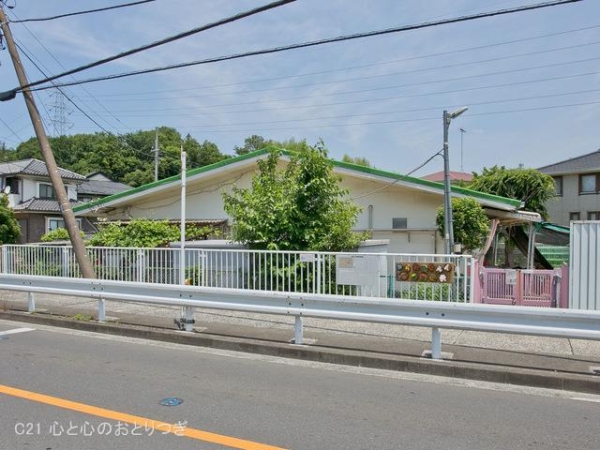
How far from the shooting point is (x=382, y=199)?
49.6 feet

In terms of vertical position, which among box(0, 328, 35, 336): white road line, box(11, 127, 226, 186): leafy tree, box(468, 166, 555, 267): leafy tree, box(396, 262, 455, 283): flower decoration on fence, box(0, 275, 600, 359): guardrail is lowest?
box(0, 328, 35, 336): white road line

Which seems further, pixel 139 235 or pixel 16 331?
pixel 139 235

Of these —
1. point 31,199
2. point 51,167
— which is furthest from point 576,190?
point 31,199

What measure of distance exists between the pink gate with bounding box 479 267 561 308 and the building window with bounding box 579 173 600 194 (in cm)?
2607

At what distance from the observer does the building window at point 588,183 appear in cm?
3319

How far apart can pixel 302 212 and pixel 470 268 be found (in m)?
4.16

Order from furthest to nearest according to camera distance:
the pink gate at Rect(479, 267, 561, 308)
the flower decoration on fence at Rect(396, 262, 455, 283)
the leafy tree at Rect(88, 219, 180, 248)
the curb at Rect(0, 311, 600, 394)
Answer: the leafy tree at Rect(88, 219, 180, 248) → the pink gate at Rect(479, 267, 561, 308) → the flower decoration on fence at Rect(396, 262, 455, 283) → the curb at Rect(0, 311, 600, 394)

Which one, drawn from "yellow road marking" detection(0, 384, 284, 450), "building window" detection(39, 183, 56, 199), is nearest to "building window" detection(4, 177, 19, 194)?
"building window" detection(39, 183, 56, 199)

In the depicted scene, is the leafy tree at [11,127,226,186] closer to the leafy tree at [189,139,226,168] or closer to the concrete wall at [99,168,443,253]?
the leafy tree at [189,139,226,168]

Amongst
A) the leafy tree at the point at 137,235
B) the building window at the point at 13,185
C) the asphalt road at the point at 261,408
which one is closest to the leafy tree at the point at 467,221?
the leafy tree at the point at 137,235

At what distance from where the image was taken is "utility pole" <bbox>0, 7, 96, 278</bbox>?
11.4 meters

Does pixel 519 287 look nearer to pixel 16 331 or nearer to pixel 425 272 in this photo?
pixel 425 272

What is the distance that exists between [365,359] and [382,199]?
9463 millimetres

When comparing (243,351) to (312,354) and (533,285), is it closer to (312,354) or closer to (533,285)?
(312,354)
